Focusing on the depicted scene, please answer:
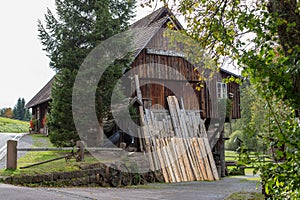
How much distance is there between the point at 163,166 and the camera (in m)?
15.0

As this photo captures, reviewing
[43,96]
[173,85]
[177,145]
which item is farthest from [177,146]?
[43,96]

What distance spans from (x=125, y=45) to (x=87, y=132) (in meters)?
4.08

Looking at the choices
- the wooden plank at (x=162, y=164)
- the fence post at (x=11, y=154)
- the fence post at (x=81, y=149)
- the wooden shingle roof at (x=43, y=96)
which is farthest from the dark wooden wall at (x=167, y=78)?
the wooden shingle roof at (x=43, y=96)

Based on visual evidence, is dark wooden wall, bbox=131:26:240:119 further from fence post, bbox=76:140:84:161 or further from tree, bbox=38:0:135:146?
fence post, bbox=76:140:84:161

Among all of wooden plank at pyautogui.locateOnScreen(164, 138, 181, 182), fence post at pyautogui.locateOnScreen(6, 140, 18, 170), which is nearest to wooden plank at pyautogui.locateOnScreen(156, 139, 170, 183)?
wooden plank at pyautogui.locateOnScreen(164, 138, 181, 182)

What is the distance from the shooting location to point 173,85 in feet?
63.1

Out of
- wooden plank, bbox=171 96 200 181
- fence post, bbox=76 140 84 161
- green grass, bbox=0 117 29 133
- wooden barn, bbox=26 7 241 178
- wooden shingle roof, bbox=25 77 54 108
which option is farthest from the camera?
green grass, bbox=0 117 29 133

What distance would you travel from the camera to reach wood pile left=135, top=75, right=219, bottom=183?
50.0 ft

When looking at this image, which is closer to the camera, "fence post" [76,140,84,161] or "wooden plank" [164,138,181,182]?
"fence post" [76,140,84,161]

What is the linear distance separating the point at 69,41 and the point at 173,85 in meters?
6.28

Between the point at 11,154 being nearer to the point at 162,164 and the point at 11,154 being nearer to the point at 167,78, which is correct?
the point at 162,164

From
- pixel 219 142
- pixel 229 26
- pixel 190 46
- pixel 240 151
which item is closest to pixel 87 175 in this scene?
pixel 190 46

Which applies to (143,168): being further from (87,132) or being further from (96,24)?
(96,24)

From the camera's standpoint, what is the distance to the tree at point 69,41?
14867mm
